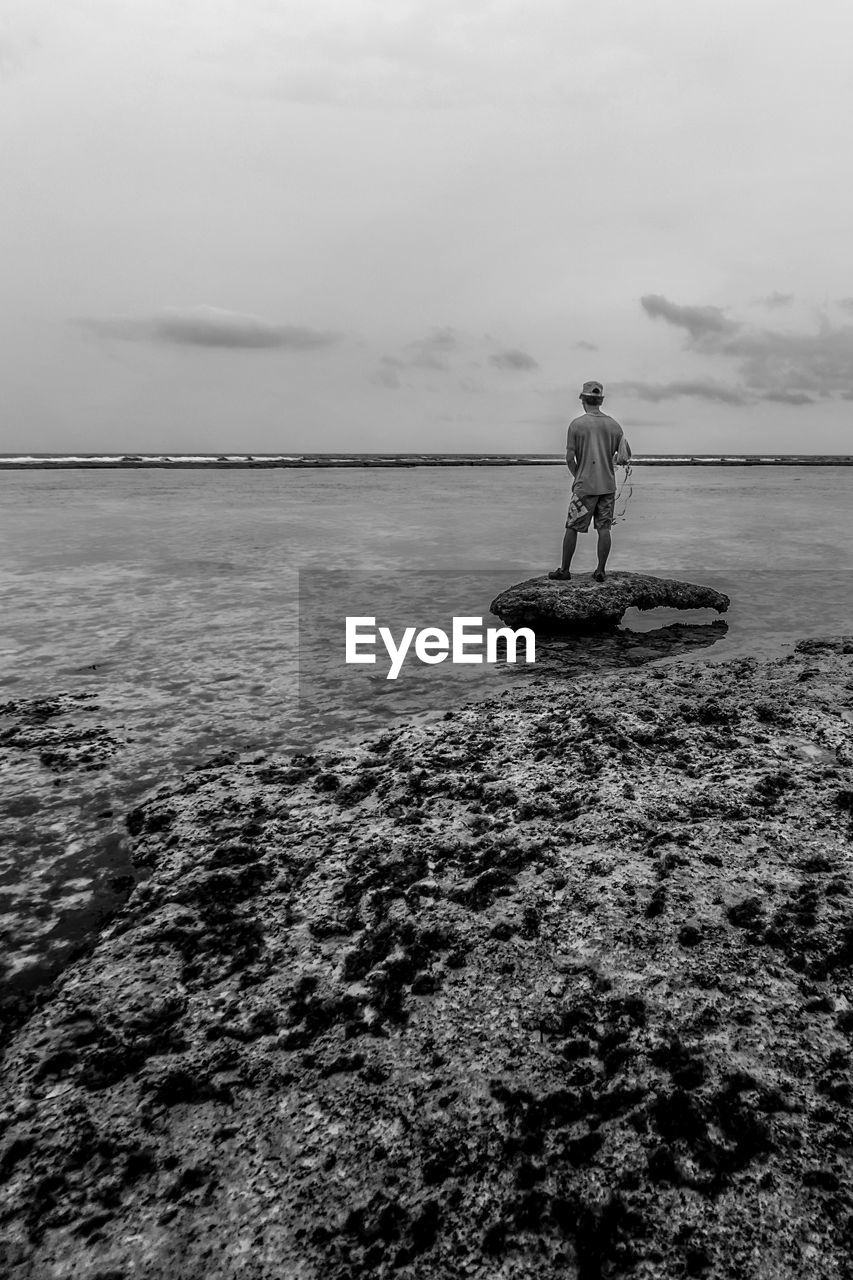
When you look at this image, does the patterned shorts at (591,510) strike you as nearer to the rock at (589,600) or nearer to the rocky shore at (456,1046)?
the rock at (589,600)

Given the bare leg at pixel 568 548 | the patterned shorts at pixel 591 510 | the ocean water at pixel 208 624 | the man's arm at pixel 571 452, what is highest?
the man's arm at pixel 571 452

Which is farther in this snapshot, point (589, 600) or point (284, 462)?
point (284, 462)

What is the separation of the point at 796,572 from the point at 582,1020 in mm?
8802

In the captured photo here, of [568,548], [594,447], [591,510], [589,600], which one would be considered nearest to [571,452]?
[594,447]

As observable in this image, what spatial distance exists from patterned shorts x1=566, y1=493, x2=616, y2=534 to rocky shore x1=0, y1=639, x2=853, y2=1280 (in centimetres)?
456

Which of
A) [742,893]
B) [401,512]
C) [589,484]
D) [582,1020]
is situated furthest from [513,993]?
[401,512]

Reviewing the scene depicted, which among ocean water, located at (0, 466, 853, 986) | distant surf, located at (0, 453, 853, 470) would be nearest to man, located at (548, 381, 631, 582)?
ocean water, located at (0, 466, 853, 986)

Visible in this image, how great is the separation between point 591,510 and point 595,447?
616 mm

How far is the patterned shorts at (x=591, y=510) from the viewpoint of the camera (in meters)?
7.19

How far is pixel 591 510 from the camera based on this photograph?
7.25 m

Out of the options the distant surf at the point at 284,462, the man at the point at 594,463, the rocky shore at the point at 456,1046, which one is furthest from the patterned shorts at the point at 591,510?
the distant surf at the point at 284,462

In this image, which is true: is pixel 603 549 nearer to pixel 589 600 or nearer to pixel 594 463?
pixel 594 463

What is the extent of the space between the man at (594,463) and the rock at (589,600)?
402mm

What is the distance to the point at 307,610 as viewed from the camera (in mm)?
6883
